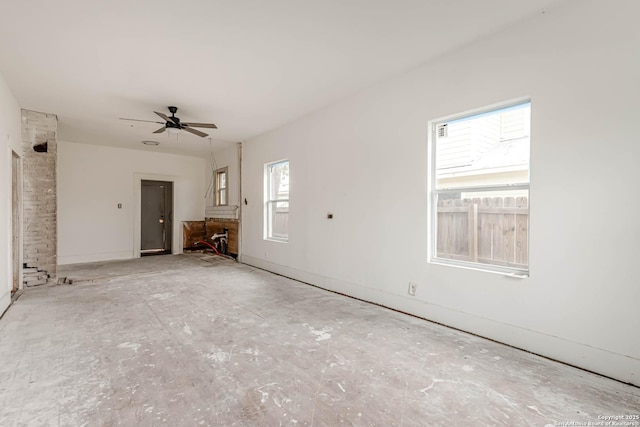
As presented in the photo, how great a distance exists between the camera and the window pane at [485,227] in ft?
8.83

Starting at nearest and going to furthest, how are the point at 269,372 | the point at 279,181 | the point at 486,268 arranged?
the point at 269,372 < the point at 486,268 < the point at 279,181

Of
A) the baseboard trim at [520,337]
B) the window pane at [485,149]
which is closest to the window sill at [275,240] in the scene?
the baseboard trim at [520,337]

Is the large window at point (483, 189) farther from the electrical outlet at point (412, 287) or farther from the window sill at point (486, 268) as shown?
the electrical outlet at point (412, 287)

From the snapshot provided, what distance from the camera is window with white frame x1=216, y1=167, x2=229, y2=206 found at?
7.69 m

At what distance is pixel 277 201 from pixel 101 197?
14.5 feet

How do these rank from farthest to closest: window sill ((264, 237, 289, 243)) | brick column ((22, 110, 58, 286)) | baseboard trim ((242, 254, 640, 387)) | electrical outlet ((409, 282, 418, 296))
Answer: window sill ((264, 237, 289, 243)), brick column ((22, 110, 58, 286)), electrical outlet ((409, 282, 418, 296)), baseboard trim ((242, 254, 640, 387))

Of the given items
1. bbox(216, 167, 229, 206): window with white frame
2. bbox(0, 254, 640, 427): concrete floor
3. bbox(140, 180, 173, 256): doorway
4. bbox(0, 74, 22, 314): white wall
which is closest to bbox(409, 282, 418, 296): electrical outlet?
bbox(0, 254, 640, 427): concrete floor

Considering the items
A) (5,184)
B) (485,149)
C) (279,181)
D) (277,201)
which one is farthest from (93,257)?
(485,149)

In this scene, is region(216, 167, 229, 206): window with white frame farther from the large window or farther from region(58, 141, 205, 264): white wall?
the large window

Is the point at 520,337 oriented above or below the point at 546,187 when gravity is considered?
below

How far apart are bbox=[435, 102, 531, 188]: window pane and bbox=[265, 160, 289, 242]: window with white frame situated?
3.12 m

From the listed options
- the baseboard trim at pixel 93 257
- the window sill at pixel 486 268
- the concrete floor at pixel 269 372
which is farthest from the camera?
the baseboard trim at pixel 93 257

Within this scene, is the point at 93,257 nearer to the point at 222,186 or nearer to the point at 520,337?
the point at 222,186

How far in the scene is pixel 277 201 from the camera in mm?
5941
